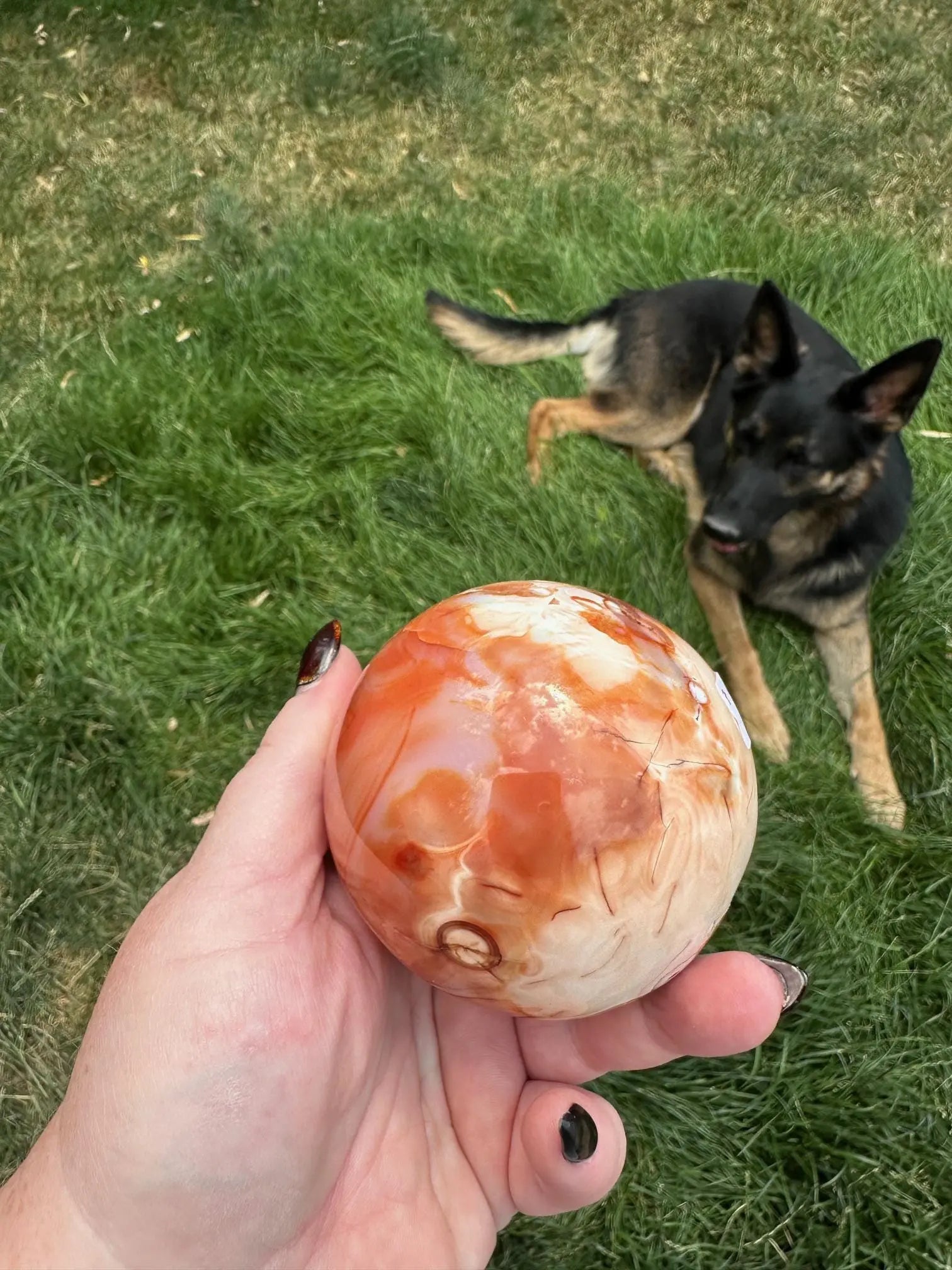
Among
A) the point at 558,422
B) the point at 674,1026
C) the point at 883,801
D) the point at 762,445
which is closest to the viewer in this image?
the point at 674,1026

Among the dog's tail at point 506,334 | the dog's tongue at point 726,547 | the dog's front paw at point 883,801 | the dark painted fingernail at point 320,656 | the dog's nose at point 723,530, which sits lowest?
the dog's front paw at point 883,801

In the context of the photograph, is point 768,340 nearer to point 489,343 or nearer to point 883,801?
point 489,343

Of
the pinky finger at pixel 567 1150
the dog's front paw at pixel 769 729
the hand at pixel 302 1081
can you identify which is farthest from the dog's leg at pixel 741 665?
the pinky finger at pixel 567 1150

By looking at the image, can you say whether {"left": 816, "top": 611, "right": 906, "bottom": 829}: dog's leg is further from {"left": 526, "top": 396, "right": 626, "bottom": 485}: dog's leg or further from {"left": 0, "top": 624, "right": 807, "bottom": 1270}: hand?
{"left": 526, "top": 396, "right": 626, "bottom": 485}: dog's leg

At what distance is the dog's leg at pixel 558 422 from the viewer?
3426 mm

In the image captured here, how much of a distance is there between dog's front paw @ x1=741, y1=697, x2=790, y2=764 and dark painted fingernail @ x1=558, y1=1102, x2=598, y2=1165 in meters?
1.47

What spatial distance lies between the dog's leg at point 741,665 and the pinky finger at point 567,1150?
4.66 ft

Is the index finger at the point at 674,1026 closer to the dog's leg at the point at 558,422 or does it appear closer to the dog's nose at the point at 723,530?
the dog's nose at the point at 723,530

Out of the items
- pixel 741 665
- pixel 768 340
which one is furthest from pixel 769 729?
pixel 768 340

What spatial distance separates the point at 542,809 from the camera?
1.27 m

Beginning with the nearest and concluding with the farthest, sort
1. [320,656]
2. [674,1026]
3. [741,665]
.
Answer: [674,1026] → [320,656] → [741,665]

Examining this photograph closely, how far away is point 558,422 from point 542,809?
103 inches

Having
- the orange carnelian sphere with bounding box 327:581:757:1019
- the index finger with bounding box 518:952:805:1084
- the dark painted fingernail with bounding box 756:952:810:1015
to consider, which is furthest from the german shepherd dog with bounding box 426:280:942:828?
the orange carnelian sphere with bounding box 327:581:757:1019

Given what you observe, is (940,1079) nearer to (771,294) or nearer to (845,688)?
(845,688)
